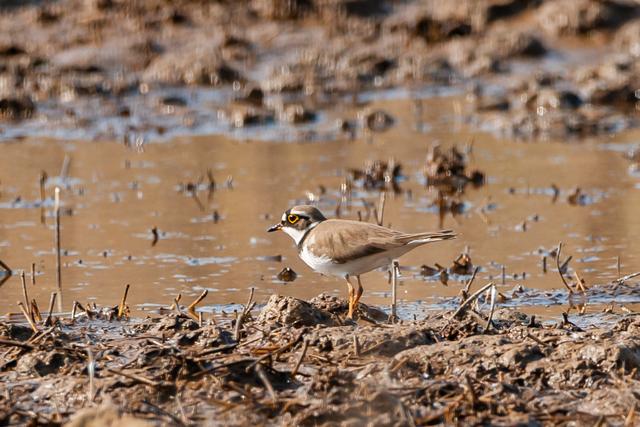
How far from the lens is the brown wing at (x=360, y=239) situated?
8062 mm

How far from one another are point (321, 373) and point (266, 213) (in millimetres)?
6035

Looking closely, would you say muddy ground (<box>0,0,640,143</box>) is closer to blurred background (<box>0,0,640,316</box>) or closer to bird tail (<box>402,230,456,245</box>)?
blurred background (<box>0,0,640,316</box>)

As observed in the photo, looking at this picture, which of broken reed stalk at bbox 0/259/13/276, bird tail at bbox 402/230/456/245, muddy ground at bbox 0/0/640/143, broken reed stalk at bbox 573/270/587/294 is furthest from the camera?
muddy ground at bbox 0/0/640/143

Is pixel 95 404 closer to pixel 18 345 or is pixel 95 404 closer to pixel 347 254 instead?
pixel 18 345

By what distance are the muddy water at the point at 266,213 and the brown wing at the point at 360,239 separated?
0.74 m

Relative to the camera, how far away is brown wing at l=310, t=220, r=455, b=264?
317 inches

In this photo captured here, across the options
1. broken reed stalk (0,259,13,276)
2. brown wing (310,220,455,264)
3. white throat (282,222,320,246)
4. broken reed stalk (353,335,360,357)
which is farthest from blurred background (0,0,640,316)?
broken reed stalk (353,335,360,357)

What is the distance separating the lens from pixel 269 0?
22.3 metres

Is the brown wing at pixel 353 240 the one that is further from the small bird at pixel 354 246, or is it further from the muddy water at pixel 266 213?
the muddy water at pixel 266 213

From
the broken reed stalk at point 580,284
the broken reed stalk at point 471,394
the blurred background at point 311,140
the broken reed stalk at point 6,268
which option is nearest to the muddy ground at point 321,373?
the broken reed stalk at point 471,394

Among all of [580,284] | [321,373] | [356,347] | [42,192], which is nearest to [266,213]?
[42,192]

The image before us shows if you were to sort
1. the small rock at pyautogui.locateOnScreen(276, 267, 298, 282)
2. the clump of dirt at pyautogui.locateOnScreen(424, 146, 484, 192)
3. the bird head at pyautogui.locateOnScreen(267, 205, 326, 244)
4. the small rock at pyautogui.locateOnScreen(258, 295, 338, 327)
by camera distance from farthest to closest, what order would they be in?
the clump of dirt at pyautogui.locateOnScreen(424, 146, 484, 192) < the small rock at pyautogui.locateOnScreen(276, 267, 298, 282) < the bird head at pyautogui.locateOnScreen(267, 205, 326, 244) < the small rock at pyautogui.locateOnScreen(258, 295, 338, 327)

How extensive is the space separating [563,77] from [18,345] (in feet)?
48.2

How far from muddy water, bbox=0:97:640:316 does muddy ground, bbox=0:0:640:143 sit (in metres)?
1.54
